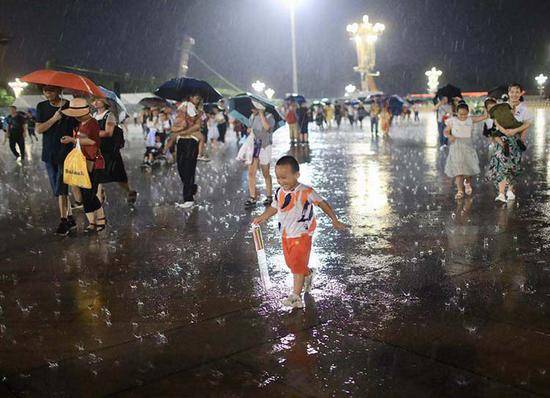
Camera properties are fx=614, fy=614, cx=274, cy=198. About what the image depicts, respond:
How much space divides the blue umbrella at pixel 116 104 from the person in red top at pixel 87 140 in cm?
148

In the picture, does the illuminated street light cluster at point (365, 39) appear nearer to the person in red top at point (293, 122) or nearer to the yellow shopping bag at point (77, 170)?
the person in red top at point (293, 122)

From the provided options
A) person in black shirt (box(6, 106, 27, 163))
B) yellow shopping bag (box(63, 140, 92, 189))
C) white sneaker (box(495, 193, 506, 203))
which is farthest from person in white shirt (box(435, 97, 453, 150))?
person in black shirt (box(6, 106, 27, 163))

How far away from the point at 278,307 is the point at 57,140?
4448mm

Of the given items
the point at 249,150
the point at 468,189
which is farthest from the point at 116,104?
the point at 468,189

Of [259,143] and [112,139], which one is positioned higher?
[112,139]

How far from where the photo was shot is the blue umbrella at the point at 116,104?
9.57 metres

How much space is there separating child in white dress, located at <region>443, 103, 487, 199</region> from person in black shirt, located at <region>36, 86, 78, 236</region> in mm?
5681

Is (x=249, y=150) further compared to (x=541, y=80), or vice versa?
(x=541, y=80)

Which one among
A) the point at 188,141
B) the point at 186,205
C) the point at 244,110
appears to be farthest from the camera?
the point at 244,110

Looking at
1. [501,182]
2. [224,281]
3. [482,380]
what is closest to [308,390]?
[482,380]

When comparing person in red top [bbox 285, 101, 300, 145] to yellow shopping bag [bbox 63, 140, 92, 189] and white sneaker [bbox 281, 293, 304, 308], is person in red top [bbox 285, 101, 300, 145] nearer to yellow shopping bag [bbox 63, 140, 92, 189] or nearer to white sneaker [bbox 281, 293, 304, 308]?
yellow shopping bag [bbox 63, 140, 92, 189]

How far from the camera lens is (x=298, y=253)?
475 cm

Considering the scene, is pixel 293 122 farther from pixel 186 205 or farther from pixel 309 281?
pixel 309 281

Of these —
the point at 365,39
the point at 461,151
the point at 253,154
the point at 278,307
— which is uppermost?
the point at 365,39
